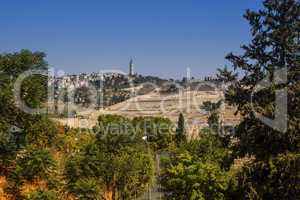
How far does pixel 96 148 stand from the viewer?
40.4 metres

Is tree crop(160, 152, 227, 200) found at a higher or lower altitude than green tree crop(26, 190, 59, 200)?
higher

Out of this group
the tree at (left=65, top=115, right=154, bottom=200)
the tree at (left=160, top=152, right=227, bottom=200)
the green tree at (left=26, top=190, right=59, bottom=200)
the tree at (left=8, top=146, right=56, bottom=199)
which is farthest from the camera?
the tree at (left=8, top=146, right=56, bottom=199)

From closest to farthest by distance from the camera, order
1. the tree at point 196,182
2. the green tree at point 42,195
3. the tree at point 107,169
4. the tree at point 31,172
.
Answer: the tree at point 196,182 < the green tree at point 42,195 < the tree at point 107,169 < the tree at point 31,172

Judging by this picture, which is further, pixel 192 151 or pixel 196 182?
pixel 192 151

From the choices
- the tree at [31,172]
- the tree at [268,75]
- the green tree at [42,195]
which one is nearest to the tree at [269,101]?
the tree at [268,75]

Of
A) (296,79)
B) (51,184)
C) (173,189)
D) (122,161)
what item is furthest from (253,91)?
(51,184)

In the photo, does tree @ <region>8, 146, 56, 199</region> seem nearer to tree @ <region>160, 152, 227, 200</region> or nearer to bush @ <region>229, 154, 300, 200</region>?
tree @ <region>160, 152, 227, 200</region>

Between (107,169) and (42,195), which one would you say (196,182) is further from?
(107,169)

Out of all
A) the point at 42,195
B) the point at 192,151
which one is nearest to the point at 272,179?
the point at 42,195

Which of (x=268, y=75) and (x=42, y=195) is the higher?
(x=268, y=75)

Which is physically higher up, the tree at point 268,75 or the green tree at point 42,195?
the tree at point 268,75

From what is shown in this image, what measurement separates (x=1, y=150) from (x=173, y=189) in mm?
25562

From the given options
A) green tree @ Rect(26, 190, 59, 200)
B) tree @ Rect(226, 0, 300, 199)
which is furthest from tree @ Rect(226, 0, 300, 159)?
green tree @ Rect(26, 190, 59, 200)

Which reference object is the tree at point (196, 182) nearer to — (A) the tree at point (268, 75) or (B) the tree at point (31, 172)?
(A) the tree at point (268, 75)
